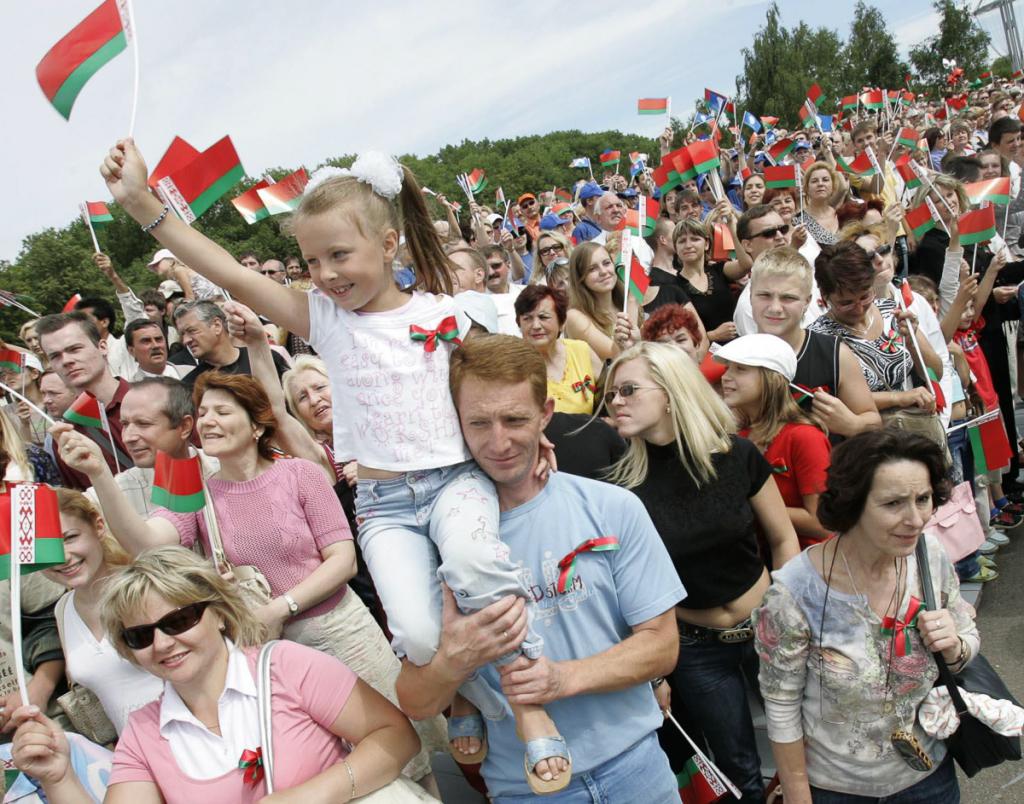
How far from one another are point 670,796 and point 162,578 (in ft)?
5.00

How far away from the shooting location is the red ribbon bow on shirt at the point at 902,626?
239 centimetres

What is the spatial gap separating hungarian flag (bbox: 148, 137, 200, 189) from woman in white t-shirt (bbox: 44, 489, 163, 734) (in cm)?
124

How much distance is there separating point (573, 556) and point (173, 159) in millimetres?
2063

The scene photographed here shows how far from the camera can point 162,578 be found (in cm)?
227

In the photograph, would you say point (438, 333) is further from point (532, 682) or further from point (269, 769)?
point (269, 769)

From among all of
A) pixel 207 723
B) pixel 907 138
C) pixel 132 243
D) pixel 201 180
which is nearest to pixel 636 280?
pixel 201 180

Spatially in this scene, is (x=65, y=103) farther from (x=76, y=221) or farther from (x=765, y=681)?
(x=76, y=221)

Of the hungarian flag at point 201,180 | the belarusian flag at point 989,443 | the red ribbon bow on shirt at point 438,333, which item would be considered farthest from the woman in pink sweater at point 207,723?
the belarusian flag at point 989,443

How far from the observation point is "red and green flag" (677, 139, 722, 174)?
8.28m

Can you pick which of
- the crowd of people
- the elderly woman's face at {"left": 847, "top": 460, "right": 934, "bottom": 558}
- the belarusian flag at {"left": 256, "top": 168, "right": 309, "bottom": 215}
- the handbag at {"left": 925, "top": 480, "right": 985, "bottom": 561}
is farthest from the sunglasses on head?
the elderly woman's face at {"left": 847, "top": 460, "right": 934, "bottom": 558}

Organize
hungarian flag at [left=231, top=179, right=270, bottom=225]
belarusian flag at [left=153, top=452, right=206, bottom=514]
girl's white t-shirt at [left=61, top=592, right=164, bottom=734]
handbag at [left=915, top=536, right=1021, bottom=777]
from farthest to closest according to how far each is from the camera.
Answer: hungarian flag at [left=231, top=179, right=270, bottom=225] < belarusian flag at [left=153, top=452, right=206, bottom=514] < girl's white t-shirt at [left=61, top=592, right=164, bottom=734] < handbag at [left=915, top=536, right=1021, bottom=777]

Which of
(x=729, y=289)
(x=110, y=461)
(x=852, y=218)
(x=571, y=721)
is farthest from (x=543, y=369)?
(x=852, y=218)

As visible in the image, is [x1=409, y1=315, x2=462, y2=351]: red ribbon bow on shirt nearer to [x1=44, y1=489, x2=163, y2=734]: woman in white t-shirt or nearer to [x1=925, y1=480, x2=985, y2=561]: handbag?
[x1=44, y1=489, x2=163, y2=734]: woman in white t-shirt

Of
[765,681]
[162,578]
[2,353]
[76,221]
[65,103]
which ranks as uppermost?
[76,221]
